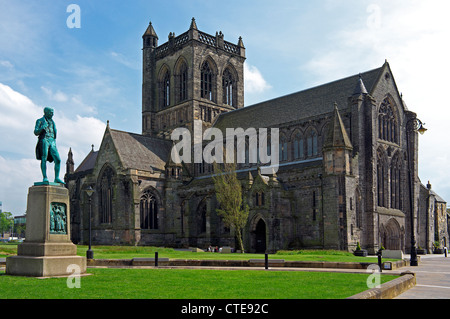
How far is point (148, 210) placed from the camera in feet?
188

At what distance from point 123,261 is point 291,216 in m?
24.8

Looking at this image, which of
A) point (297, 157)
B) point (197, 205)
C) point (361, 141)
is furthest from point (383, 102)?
point (197, 205)

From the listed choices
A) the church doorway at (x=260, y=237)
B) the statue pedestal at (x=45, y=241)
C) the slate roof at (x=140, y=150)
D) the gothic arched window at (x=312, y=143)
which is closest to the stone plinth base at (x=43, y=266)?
the statue pedestal at (x=45, y=241)

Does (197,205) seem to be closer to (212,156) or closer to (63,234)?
(212,156)

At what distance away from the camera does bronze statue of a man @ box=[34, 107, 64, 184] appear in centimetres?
1696

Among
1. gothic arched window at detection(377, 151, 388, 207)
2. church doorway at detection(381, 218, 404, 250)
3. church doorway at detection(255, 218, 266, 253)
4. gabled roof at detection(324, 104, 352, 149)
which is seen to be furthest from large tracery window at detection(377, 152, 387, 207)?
church doorway at detection(255, 218, 266, 253)

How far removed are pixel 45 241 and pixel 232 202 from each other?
33.0 m

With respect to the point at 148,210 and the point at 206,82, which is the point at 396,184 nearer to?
the point at 148,210


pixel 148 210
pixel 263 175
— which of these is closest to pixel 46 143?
pixel 263 175

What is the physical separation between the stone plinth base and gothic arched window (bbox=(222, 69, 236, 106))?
2275 inches

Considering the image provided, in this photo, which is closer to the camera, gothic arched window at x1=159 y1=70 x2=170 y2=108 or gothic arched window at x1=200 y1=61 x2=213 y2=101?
gothic arched window at x1=200 y1=61 x2=213 y2=101

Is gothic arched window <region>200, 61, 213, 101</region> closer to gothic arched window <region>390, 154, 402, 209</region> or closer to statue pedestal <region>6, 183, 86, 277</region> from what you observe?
gothic arched window <region>390, 154, 402, 209</region>
